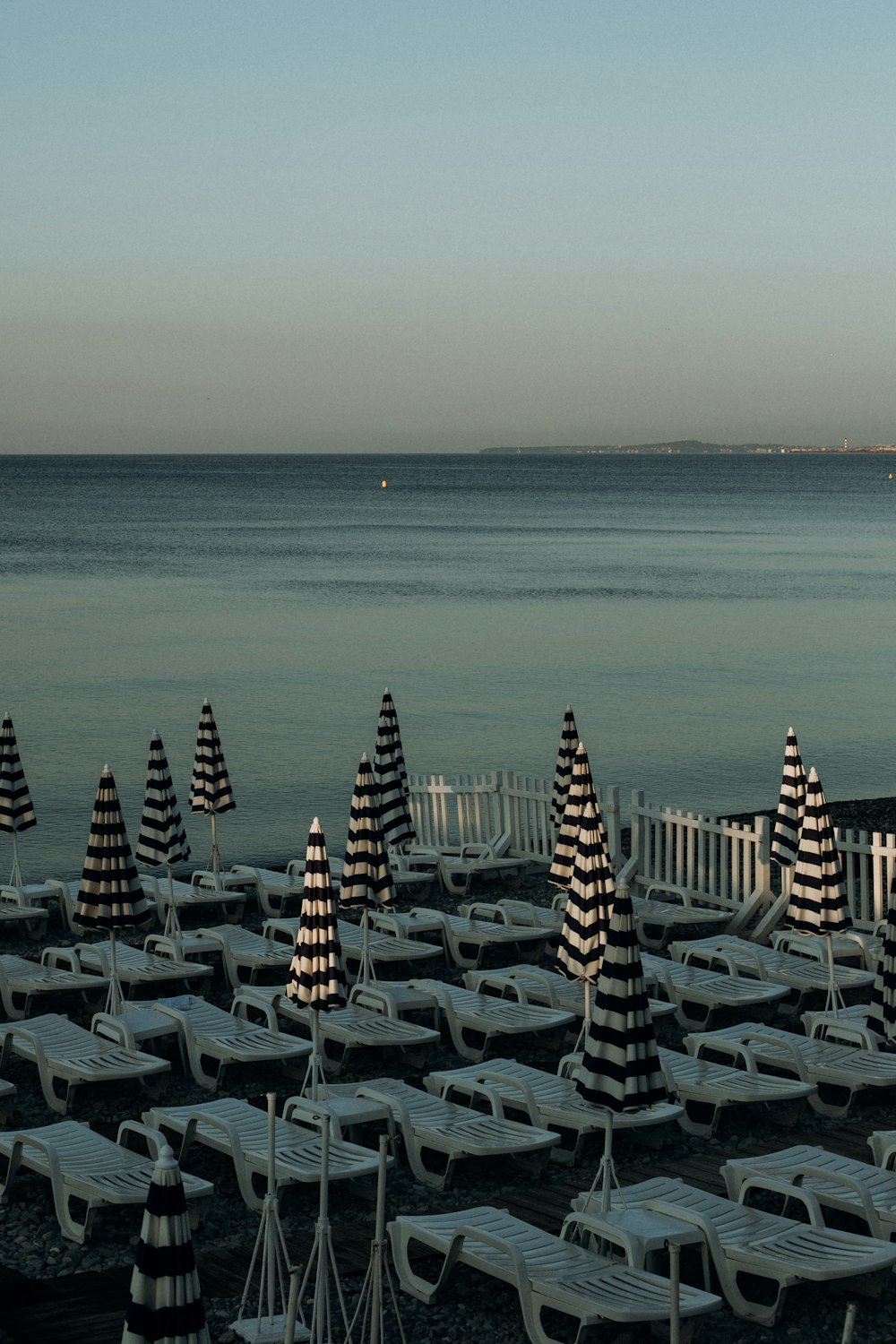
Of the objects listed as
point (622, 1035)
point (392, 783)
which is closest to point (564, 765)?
point (392, 783)

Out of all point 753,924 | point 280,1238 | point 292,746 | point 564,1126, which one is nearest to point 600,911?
point 564,1126

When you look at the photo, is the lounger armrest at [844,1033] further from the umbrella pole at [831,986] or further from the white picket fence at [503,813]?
the white picket fence at [503,813]

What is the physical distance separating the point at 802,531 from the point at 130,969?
315ft

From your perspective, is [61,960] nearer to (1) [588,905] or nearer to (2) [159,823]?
(2) [159,823]

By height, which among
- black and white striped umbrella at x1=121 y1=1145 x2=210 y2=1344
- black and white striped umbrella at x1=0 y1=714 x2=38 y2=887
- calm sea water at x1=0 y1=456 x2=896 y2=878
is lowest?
calm sea water at x1=0 y1=456 x2=896 y2=878

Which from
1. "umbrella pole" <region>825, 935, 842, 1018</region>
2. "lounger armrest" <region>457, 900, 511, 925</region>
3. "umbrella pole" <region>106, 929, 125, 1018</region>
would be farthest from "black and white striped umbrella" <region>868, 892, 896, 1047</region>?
"lounger armrest" <region>457, 900, 511, 925</region>

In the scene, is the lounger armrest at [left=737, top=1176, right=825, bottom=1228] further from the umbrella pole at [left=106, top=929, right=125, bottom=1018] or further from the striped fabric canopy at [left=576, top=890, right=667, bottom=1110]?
the umbrella pole at [left=106, top=929, right=125, bottom=1018]

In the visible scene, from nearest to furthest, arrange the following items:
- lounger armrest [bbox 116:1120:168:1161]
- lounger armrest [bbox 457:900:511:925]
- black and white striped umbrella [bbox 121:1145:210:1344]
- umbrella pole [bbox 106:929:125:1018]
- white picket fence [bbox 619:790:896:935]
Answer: black and white striped umbrella [bbox 121:1145:210:1344]
lounger armrest [bbox 116:1120:168:1161]
umbrella pole [bbox 106:929:125:1018]
white picket fence [bbox 619:790:896:935]
lounger armrest [bbox 457:900:511:925]

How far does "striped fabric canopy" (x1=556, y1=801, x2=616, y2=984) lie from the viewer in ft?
32.5

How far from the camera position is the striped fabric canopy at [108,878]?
11.7m

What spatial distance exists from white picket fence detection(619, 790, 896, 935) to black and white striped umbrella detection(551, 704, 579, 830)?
0.75 m

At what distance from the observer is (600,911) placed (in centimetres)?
995

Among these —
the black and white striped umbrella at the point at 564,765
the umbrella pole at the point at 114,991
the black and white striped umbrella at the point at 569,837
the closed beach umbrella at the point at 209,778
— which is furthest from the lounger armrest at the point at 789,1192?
the closed beach umbrella at the point at 209,778

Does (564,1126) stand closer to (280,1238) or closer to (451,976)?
(280,1238)
